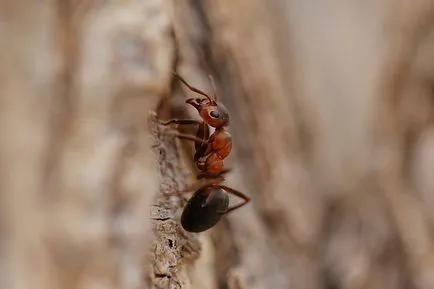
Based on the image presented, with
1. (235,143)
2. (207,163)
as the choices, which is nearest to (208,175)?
(207,163)

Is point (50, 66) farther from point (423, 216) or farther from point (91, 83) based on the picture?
point (423, 216)

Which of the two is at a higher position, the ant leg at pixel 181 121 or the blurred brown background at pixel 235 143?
the ant leg at pixel 181 121

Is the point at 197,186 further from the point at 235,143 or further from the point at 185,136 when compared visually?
the point at 235,143

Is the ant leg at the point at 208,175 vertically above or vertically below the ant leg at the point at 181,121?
below

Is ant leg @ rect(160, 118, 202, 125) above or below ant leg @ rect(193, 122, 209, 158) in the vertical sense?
above
